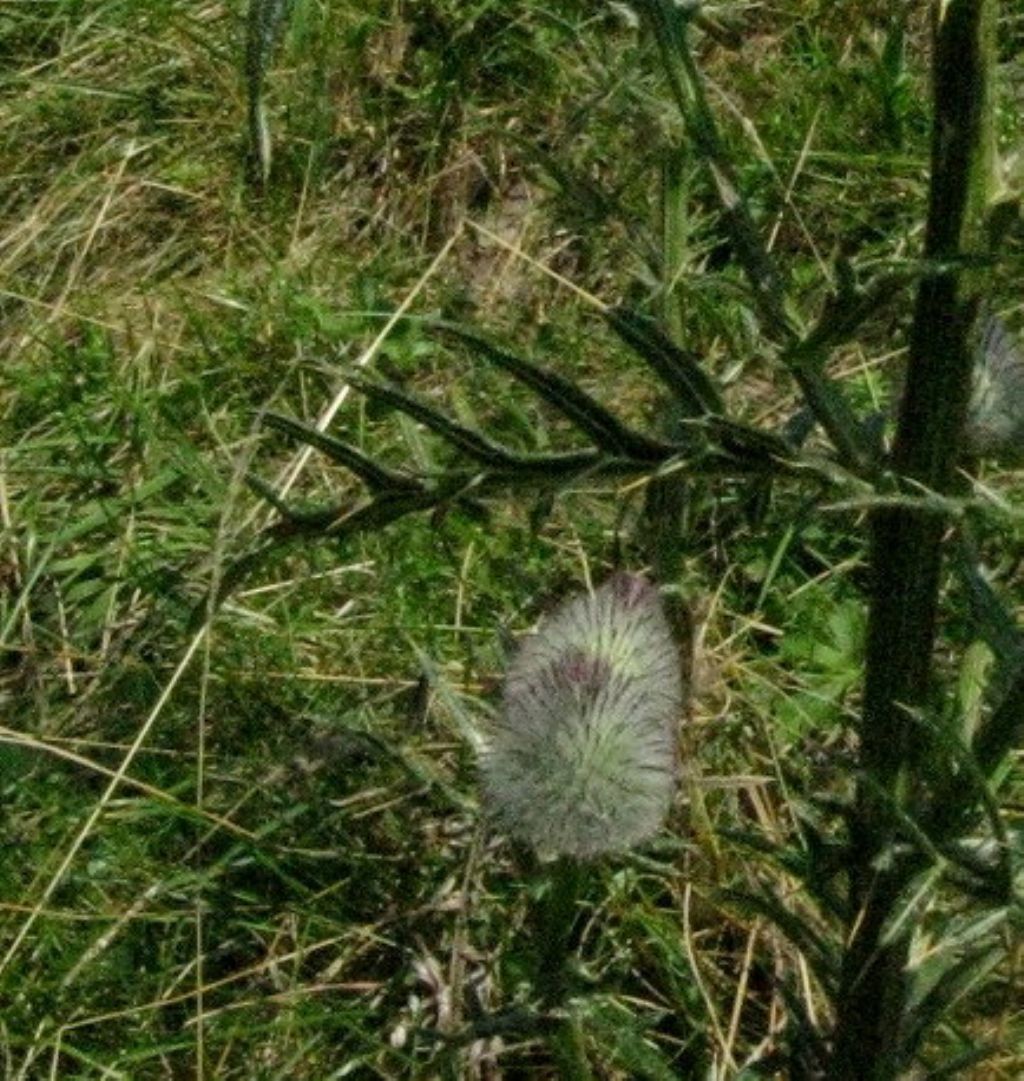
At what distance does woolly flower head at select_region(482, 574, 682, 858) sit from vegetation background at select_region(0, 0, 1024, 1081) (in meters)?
0.06

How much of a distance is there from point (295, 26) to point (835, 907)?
173 cm

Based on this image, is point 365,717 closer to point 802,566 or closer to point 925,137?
point 802,566

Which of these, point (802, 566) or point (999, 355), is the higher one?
point (999, 355)

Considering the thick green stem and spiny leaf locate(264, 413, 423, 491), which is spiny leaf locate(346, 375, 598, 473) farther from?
the thick green stem

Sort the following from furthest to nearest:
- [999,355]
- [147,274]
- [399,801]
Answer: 1. [147,274]
2. [399,801]
3. [999,355]

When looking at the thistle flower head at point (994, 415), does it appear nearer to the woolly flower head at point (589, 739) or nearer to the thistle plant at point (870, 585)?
the thistle plant at point (870, 585)

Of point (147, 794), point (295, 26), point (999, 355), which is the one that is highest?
point (999, 355)

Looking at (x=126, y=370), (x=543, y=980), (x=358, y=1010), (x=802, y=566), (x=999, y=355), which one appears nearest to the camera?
(x=999, y=355)

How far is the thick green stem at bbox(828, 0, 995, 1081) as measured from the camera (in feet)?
3.75

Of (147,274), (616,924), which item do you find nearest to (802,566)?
(616,924)

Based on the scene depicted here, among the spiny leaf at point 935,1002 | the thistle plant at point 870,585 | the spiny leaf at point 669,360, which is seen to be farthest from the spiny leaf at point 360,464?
the spiny leaf at point 935,1002

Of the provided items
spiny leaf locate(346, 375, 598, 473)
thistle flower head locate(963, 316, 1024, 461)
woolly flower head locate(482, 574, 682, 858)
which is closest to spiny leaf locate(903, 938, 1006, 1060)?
woolly flower head locate(482, 574, 682, 858)

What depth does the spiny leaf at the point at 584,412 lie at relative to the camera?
1.24m

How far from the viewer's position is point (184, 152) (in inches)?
113
